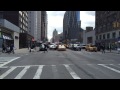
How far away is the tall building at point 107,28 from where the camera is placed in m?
85.4

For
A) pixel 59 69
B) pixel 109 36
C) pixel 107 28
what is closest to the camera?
pixel 59 69

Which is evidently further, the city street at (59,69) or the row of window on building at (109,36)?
the row of window on building at (109,36)

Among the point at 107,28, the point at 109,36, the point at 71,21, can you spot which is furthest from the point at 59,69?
the point at 107,28

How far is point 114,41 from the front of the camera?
8825cm

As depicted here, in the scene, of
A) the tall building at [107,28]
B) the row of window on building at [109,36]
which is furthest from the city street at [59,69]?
the row of window on building at [109,36]

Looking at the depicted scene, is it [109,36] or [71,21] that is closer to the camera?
[71,21]

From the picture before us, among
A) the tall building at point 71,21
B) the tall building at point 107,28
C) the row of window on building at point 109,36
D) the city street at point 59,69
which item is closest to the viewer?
the city street at point 59,69

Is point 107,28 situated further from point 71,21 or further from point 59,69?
point 59,69

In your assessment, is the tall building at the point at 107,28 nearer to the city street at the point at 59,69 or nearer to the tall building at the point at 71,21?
the tall building at the point at 71,21

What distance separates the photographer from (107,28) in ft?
322

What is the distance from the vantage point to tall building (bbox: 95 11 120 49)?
280 ft

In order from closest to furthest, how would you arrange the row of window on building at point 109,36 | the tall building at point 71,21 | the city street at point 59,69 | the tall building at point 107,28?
the city street at point 59,69 → the tall building at point 71,21 → the tall building at point 107,28 → the row of window on building at point 109,36

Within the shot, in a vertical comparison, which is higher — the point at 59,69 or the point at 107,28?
the point at 107,28

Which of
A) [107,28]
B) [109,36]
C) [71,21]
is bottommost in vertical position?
[109,36]
